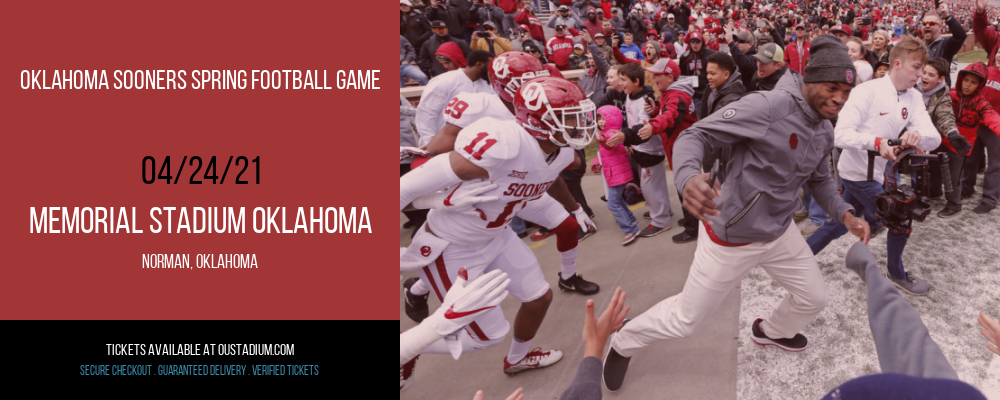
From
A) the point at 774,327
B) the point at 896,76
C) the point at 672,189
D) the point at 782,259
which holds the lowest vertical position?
the point at 774,327

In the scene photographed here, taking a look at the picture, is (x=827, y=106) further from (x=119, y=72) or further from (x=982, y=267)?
(x=119, y=72)

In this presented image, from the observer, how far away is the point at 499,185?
8.71 feet

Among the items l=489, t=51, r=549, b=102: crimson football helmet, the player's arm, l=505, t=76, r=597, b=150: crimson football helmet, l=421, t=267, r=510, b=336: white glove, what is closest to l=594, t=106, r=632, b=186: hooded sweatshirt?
l=489, t=51, r=549, b=102: crimson football helmet

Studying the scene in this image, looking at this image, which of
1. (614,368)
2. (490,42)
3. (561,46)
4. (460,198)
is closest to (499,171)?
(460,198)

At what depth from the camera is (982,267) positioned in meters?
4.07

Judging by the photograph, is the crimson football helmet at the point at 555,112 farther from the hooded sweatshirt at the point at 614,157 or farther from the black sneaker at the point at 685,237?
the black sneaker at the point at 685,237

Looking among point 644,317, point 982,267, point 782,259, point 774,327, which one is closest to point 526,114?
point 644,317

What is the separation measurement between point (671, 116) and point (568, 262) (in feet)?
5.27

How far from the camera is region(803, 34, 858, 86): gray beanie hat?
7.80ft

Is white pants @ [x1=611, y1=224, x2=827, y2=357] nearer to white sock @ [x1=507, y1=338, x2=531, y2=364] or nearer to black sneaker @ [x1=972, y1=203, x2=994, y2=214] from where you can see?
white sock @ [x1=507, y1=338, x2=531, y2=364]

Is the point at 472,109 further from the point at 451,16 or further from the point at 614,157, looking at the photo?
the point at 451,16

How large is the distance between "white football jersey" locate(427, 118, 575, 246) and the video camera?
6.63ft

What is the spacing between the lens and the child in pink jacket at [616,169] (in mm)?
4949

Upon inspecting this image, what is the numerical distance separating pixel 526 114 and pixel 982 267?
3918mm
